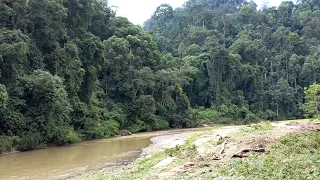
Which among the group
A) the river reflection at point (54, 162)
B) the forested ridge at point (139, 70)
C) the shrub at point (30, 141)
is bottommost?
the river reflection at point (54, 162)

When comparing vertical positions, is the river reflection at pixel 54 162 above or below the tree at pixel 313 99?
below

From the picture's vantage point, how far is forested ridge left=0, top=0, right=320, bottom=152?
1007 inches

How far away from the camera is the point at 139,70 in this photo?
45500mm

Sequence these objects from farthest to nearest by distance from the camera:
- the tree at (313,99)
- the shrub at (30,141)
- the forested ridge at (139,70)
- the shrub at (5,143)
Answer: the tree at (313,99)
the forested ridge at (139,70)
the shrub at (30,141)
the shrub at (5,143)

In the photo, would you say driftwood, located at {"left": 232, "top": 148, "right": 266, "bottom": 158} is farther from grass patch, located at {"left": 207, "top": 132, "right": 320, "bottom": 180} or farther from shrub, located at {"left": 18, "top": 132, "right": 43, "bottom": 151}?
shrub, located at {"left": 18, "top": 132, "right": 43, "bottom": 151}

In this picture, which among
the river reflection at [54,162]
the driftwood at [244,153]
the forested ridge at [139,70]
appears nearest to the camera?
the driftwood at [244,153]

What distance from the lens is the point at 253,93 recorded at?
216ft

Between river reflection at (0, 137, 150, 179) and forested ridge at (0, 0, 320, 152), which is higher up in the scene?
forested ridge at (0, 0, 320, 152)

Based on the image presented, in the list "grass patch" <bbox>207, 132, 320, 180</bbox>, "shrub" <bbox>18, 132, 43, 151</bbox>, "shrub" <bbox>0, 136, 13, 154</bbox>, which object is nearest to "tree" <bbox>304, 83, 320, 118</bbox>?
"shrub" <bbox>18, 132, 43, 151</bbox>

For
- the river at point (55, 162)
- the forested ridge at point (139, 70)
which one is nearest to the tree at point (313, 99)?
the forested ridge at point (139, 70)

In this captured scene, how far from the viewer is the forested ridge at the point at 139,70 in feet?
83.9

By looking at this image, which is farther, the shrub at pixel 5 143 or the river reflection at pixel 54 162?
the shrub at pixel 5 143

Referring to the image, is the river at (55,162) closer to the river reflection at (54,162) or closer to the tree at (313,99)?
the river reflection at (54,162)

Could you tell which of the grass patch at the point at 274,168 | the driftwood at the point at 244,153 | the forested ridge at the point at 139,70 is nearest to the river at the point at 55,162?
the forested ridge at the point at 139,70
